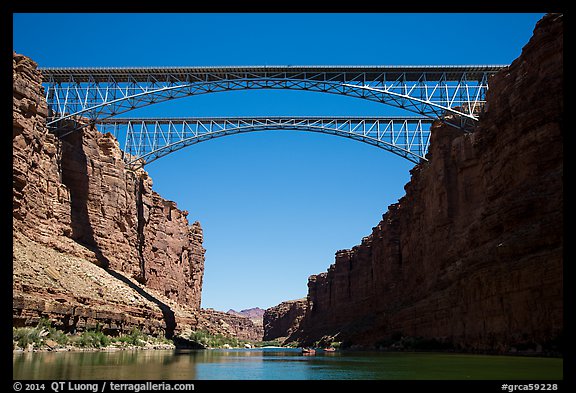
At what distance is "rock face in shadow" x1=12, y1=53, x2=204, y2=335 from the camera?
27.9m

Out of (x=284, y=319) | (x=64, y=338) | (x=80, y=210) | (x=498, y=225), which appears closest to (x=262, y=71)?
(x=80, y=210)

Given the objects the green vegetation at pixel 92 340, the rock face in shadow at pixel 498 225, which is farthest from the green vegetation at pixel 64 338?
the rock face in shadow at pixel 498 225

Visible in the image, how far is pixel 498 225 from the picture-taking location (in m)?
24.1

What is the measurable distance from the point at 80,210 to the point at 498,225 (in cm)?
2682

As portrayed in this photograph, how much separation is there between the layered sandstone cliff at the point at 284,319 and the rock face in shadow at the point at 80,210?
67490mm

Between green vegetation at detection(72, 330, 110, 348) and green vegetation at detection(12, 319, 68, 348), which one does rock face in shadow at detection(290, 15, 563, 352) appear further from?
green vegetation at detection(12, 319, 68, 348)

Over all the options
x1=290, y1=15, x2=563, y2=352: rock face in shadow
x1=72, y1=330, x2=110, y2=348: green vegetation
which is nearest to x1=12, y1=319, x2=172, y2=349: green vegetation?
x1=72, y1=330, x2=110, y2=348: green vegetation

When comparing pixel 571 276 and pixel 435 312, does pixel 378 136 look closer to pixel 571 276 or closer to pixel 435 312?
pixel 435 312

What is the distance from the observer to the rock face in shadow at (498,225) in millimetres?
19031

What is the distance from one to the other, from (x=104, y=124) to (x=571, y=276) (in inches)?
1776

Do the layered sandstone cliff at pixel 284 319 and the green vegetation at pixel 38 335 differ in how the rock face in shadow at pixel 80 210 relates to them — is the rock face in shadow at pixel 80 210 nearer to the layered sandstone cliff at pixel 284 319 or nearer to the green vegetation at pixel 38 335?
the green vegetation at pixel 38 335

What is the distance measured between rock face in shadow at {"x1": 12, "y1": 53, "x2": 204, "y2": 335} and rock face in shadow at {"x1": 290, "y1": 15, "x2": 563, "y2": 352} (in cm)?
1810

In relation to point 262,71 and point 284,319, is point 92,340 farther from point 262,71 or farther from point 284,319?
point 284,319
